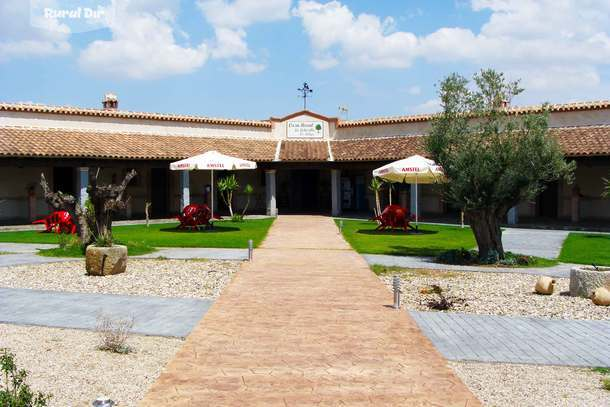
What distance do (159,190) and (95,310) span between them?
68.5 ft

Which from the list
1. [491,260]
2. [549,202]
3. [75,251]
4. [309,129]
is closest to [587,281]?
[491,260]

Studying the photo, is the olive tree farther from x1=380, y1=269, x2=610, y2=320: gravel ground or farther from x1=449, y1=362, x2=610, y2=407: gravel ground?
x1=449, y1=362, x2=610, y2=407: gravel ground

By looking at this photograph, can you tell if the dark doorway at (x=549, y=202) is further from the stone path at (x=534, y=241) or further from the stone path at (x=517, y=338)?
the stone path at (x=517, y=338)

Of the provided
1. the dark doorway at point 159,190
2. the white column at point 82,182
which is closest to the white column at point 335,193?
the dark doorway at point 159,190

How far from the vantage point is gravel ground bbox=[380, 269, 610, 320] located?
9109mm

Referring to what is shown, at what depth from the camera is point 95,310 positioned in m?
8.92

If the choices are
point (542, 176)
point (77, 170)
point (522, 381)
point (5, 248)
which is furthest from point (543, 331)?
point (77, 170)

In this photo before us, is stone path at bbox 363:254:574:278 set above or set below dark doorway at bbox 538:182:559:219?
below

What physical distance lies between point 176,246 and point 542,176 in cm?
931

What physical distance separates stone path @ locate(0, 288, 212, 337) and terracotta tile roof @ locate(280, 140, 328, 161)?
1948cm

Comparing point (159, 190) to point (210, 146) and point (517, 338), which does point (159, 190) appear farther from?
point (517, 338)

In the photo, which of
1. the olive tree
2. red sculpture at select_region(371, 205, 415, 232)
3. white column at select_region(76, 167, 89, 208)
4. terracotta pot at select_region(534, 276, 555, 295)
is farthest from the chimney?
terracotta pot at select_region(534, 276, 555, 295)

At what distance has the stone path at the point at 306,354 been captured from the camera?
214 inches

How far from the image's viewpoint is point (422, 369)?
20.3ft
